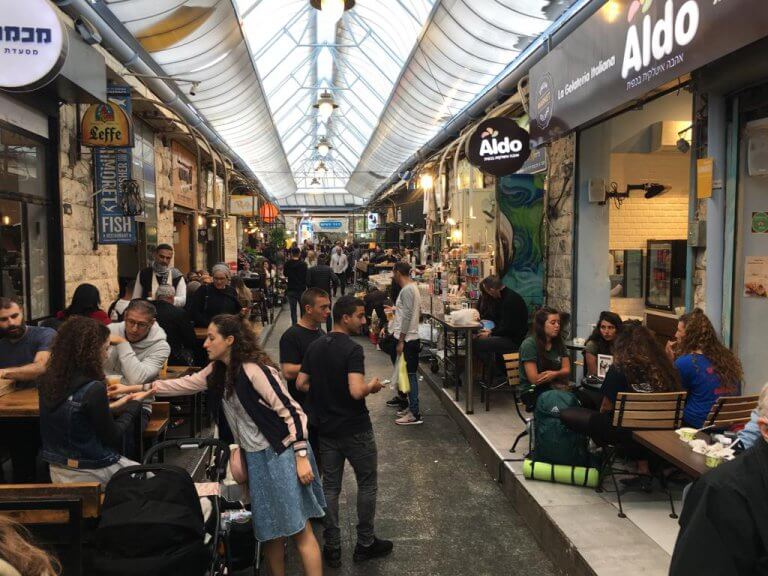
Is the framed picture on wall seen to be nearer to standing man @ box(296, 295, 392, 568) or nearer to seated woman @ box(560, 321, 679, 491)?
seated woman @ box(560, 321, 679, 491)

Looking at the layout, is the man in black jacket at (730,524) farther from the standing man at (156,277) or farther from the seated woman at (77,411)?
the standing man at (156,277)

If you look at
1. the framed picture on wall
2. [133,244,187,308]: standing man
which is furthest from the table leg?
[133,244,187,308]: standing man

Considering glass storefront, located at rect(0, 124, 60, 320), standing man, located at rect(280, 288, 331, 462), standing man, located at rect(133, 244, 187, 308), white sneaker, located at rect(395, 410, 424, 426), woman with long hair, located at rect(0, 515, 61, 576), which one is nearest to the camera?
woman with long hair, located at rect(0, 515, 61, 576)

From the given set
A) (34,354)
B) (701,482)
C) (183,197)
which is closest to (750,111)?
(701,482)

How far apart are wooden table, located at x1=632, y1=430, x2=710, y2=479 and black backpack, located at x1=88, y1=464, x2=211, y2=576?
7.96ft

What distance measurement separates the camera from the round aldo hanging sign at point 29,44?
14.8 ft

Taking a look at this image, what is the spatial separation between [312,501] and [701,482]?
2.19m

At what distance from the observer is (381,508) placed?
4945 mm

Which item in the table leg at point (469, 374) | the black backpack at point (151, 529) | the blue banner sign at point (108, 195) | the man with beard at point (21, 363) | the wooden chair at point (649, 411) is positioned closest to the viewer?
the black backpack at point (151, 529)

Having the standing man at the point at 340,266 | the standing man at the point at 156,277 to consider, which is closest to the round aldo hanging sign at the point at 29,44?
the standing man at the point at 156,277

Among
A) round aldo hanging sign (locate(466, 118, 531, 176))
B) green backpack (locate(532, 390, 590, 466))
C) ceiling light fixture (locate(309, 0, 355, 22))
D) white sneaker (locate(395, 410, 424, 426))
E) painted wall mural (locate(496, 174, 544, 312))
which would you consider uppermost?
ceiling light fixture (locate(309, 0, 355, 22))

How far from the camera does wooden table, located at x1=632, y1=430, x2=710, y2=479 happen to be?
3.22 metres

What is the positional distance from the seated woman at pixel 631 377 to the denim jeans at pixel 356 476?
1.70 metres

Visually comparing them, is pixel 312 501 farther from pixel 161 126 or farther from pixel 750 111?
pixel 161 126
